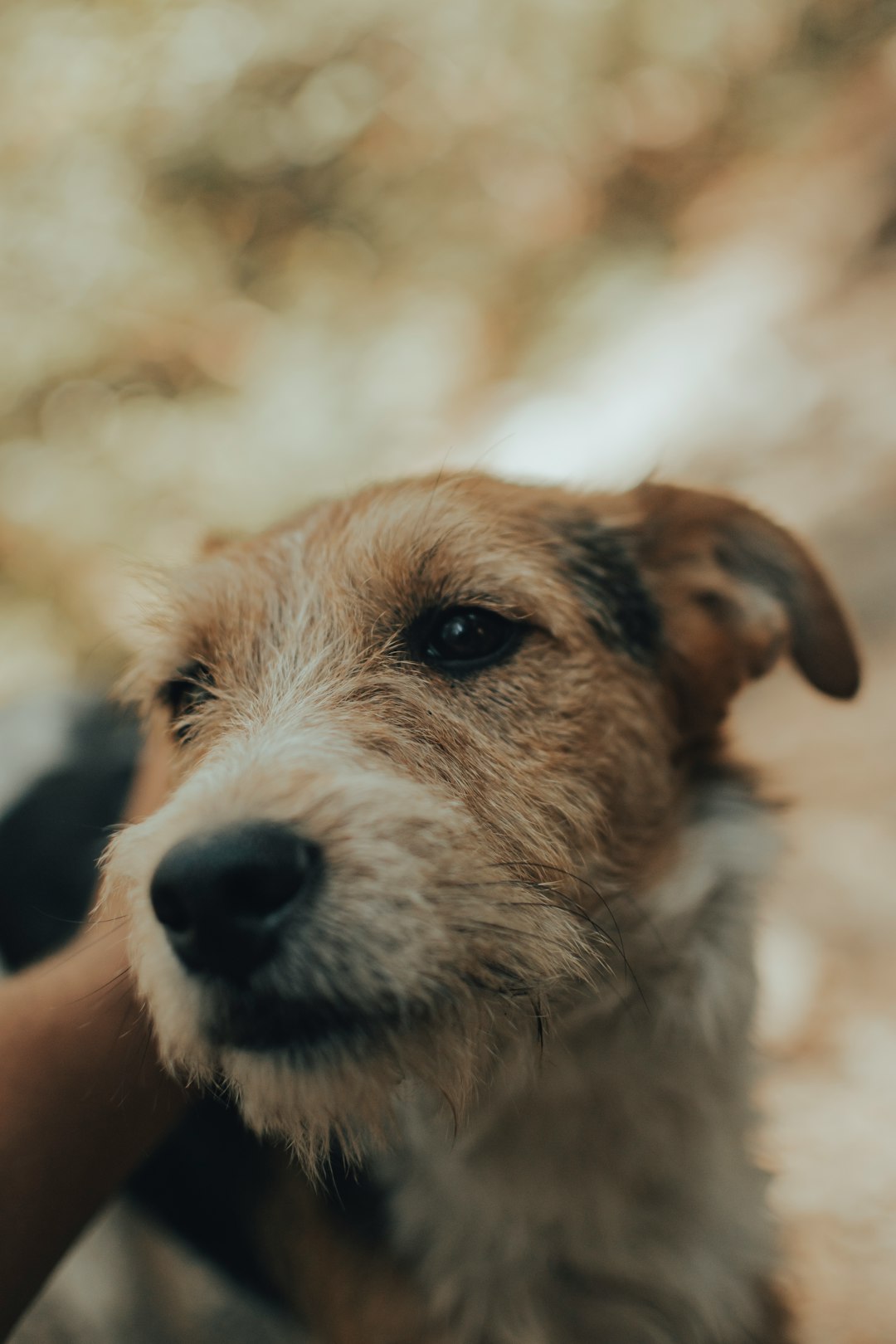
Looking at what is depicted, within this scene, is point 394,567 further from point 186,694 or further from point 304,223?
point 304,223

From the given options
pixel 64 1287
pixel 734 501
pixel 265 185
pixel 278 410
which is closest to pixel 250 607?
pixel 734 501

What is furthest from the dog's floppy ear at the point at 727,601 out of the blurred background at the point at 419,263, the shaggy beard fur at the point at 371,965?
the blurred background at the point at 419,263

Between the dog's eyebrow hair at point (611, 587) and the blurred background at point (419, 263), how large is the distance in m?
3.35

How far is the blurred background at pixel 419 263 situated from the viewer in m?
6.29

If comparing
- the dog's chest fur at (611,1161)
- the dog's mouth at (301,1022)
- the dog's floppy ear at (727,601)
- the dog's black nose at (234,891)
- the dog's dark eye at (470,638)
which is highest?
the dog's black nose at (234,891)

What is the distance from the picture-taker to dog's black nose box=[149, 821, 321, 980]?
4.07ft

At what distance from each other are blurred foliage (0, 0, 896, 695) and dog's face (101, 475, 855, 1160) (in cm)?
455

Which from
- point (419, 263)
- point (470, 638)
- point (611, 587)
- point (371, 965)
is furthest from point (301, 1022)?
point (419, 263)

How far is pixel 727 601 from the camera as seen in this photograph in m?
2.15

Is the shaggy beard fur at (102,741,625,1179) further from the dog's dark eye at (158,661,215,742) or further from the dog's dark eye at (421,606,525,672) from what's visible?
the dog's dark eye at (158,661,215,742)

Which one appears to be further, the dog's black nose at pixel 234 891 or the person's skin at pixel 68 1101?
the person's skin at pixel 68 1101

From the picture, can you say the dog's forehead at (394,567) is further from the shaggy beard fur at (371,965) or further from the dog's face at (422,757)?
the shaggy beard fur at (371,965)

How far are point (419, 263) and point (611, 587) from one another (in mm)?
6181

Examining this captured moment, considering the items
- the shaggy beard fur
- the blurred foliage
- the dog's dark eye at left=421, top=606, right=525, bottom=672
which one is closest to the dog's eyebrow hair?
the dog's dark eye at left=421, top=606, right=525, bottom=672
